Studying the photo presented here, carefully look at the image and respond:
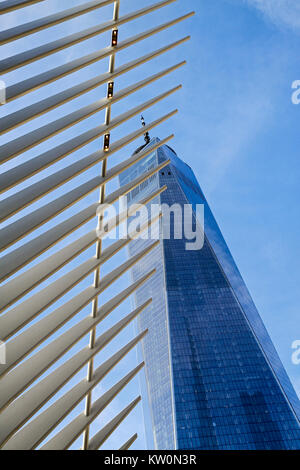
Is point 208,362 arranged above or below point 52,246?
above

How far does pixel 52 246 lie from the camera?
36.3 ft

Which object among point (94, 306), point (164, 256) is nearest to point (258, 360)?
point (164, 256)

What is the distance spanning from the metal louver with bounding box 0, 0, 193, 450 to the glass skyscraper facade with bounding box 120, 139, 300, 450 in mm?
89100

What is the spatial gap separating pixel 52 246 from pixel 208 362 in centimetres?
10522

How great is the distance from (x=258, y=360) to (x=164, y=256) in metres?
41.4

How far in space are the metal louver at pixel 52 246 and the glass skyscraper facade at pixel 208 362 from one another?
89100 millimetres

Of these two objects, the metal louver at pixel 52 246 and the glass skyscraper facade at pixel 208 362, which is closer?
the metal louver at pixel 52 246

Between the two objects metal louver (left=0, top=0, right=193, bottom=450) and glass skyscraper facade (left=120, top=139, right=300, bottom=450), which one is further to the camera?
glass skyscraper facade (left=120, top=139, right=300, bottom=450)

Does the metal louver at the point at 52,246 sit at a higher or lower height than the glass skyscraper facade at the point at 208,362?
lower

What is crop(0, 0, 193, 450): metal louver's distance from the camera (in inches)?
380

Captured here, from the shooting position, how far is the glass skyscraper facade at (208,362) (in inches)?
3809

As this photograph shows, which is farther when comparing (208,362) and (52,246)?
(208,362)

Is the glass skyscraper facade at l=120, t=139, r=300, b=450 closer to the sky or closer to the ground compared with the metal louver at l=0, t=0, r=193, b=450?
closer to the sky
